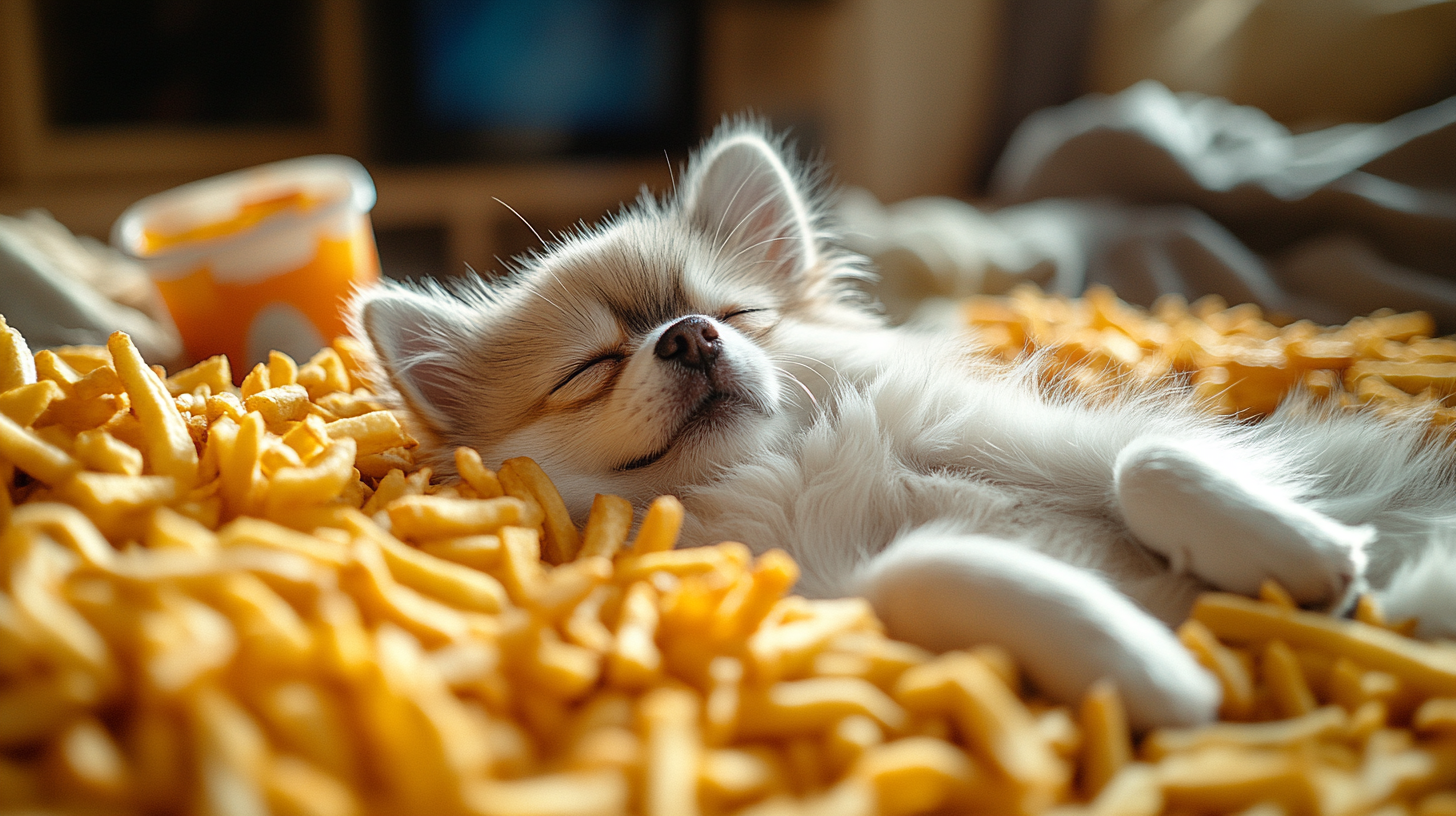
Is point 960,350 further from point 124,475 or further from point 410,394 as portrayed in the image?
point 124,475

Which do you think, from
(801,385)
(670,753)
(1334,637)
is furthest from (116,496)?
(1334,637)

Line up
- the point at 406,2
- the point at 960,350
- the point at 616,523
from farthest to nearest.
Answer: the point at 406,2 → the point at 960,350 → the point at 616,523

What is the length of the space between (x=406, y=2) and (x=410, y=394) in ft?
12.9

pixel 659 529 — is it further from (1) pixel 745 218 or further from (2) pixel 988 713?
(1) pixel 745 218

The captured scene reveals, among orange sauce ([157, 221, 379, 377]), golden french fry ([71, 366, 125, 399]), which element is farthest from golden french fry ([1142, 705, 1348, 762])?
orange sauce ([157, 221, 379, 377])

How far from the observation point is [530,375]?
1.24 meters

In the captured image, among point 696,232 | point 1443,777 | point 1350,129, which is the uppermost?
point 1350,129

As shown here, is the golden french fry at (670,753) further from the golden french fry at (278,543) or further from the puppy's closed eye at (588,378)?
the puppy's closed eye at (588,378)

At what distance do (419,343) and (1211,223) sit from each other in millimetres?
1887

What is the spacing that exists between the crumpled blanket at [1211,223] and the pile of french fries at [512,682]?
1.38 m

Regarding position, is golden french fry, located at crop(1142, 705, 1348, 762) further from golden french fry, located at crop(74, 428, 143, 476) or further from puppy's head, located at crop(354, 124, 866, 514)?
golden french fry, located at crop(74, 428, 143, 476)

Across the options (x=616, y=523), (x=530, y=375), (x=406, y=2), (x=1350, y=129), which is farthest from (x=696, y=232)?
(x=406, y=2)

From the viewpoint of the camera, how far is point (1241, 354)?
145 centimetres

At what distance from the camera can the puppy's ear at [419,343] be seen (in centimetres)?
121
